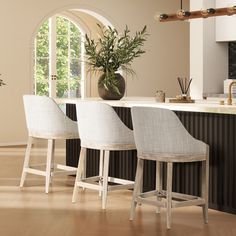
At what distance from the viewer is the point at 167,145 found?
5059mm

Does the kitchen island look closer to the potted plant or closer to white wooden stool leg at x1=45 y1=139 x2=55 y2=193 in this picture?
the potted plant

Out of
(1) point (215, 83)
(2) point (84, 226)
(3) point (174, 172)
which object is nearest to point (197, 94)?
(1) point (215, 83)

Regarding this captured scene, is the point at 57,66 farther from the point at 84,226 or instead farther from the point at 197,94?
the point at 84,226

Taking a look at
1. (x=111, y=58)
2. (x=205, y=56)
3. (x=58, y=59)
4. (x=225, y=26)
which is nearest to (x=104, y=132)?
(x=111, y=58)

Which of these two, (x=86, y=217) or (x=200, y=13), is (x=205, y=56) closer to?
(x=200, y=13)

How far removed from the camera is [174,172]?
597 cm

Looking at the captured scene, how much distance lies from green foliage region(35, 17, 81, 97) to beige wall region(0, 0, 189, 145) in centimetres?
60

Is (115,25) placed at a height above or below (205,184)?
above

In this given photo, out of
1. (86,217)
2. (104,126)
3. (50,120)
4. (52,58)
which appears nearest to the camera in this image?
(86,217)

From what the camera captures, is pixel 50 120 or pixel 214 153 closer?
pixel 214 153

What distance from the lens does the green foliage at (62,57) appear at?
13.1 m

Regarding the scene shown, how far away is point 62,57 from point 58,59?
95 millimetres

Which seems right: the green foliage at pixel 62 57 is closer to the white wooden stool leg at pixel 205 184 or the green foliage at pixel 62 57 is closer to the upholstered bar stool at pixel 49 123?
the upholstered bar stool at pixel 49 123

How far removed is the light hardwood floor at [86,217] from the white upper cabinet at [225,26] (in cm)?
404
